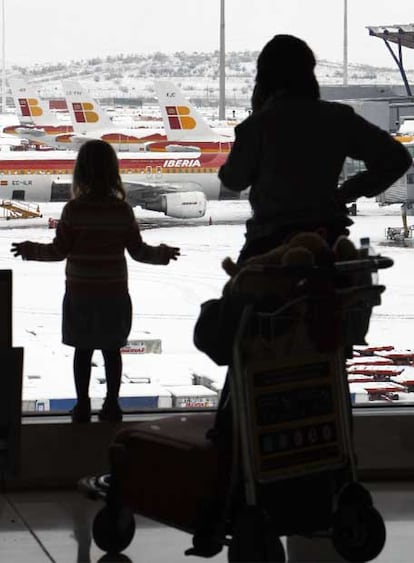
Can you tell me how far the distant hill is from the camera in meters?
3.83

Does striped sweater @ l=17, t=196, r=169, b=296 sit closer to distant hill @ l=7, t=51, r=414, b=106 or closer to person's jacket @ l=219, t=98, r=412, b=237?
person's jacket @ l=219, t=98, r=412, b=237

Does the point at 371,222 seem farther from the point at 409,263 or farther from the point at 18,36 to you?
the point at 18,36

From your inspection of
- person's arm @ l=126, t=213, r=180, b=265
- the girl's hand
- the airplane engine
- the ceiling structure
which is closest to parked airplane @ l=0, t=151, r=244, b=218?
the airplane engine

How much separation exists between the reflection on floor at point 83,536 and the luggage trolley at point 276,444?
20 centimetres

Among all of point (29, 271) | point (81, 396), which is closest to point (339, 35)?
point (29, 271)

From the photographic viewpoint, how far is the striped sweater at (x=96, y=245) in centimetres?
298

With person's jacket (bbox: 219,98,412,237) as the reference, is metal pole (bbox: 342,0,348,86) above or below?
above

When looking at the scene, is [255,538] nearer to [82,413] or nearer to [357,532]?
[357,532]

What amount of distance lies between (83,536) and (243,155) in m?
0.96

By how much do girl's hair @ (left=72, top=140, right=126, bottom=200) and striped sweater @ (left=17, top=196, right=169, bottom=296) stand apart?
0.09ft

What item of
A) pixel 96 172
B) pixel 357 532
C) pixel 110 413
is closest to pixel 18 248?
pixel 96 172

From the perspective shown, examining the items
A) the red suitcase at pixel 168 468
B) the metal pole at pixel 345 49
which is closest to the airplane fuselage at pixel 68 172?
the metal pole at pixel 345 49

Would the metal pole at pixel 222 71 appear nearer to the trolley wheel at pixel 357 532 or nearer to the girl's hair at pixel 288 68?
the girl's hair at pixel 288 68

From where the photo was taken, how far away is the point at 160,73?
3926 millimetres
